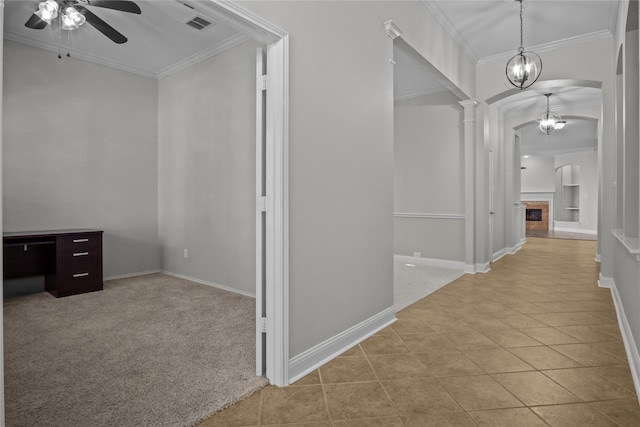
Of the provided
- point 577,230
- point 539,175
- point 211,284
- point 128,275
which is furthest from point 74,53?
point 577,230

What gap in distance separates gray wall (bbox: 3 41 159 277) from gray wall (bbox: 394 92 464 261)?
13.1ft

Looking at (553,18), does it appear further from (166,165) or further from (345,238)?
(166,165)

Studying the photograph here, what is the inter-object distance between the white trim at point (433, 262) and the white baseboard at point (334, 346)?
287 cm

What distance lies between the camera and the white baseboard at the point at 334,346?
2.12m

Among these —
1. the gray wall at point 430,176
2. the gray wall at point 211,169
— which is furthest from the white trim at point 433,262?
the gray wall at point 211,169

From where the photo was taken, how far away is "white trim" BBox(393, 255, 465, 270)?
18.0 ft

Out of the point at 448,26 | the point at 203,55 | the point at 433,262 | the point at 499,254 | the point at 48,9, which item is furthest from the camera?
the point at 499,254

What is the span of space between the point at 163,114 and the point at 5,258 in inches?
103

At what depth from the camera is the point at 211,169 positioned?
14.5 ft

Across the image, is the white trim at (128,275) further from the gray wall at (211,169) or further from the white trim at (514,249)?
the white trim at (514,249)

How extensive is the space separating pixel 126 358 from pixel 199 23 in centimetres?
332

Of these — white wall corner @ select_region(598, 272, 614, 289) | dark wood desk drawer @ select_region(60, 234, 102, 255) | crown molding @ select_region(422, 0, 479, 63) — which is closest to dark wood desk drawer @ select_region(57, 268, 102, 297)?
dark wood desk drawer @ select_region(60, 234, 102, 255)

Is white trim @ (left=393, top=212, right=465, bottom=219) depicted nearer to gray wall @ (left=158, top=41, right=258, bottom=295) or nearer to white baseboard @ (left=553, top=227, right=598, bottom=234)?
gray wall @ (left=158, top=41, right=258, bottom=295)

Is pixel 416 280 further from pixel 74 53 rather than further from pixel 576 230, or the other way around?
pixel 576 230
